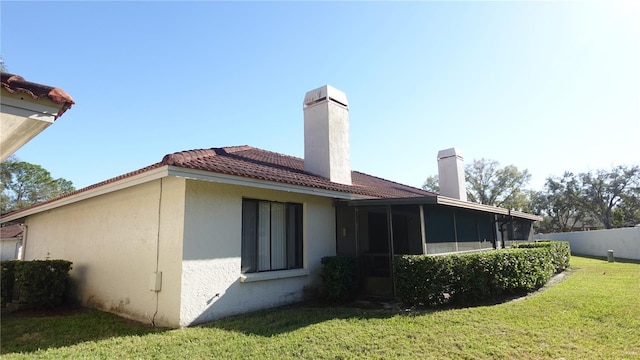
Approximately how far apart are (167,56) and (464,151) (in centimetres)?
1424

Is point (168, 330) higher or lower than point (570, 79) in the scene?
lower

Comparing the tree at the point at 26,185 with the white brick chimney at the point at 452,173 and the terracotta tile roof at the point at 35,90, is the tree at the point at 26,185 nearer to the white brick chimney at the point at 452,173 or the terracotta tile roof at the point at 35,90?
the white brick chimney at the point at 452,173

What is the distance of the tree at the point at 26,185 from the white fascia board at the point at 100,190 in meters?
43.2

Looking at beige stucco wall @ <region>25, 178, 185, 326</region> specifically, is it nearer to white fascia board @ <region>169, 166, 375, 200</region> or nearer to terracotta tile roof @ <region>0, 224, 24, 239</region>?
white fascia board @ <region>169, 166, 375, 200</region>

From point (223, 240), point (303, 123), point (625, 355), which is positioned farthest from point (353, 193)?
point (625, 355)

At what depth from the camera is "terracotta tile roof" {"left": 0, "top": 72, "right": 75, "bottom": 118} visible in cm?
286

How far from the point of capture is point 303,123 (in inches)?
458

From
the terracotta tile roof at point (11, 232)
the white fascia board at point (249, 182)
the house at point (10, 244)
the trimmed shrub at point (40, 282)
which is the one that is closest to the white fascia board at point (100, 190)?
the white fascia board at point (249, 182)

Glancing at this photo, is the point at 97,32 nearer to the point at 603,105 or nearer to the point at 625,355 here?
the point at 625,355

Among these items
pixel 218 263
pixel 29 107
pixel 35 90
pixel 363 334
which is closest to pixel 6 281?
pixel 218 263

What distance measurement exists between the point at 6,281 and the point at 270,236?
281 inches

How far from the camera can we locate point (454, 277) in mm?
8125

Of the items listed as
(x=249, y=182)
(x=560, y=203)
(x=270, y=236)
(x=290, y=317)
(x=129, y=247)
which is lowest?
(x=290, y=317)

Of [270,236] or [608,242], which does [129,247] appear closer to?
[270,236]
